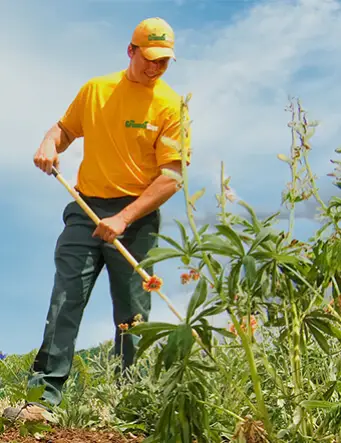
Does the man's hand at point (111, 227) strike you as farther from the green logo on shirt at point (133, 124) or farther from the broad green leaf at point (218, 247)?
the broad green leaf at point (218, 247)

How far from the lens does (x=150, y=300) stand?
4496 millimetres

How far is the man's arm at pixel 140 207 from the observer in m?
4.22

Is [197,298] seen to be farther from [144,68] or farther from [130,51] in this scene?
[130,51]

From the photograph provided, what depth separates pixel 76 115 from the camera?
4750 millimetres

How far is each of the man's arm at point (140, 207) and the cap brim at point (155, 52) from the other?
569 millimetres

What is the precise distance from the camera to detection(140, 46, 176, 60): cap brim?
4.33m

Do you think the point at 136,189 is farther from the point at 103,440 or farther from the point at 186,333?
the point at 186,333

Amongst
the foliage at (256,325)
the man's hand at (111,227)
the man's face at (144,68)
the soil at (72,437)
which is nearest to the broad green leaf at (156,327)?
the foliage at (256,325)

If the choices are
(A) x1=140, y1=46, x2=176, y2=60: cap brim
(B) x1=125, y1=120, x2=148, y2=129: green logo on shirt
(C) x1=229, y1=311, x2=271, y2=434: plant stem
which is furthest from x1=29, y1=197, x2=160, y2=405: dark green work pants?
(C) x1=229, y1=311, x2=271, y2=434: plant stem

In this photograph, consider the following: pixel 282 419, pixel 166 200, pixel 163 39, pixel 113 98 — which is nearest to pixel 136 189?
pixel 166 200

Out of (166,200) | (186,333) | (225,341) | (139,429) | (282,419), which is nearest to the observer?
(186,333)

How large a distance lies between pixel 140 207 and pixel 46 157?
648 mm

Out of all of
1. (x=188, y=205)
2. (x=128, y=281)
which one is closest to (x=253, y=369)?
(x=188, y=205)

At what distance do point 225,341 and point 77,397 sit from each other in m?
0.93
